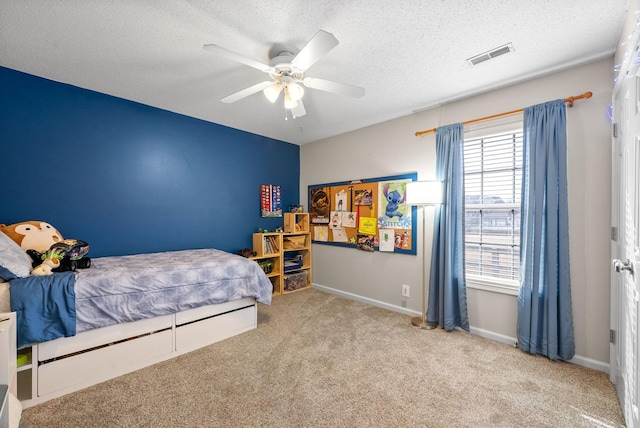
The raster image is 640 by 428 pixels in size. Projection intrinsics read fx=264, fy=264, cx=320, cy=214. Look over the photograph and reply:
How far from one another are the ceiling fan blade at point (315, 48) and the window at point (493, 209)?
1861mm

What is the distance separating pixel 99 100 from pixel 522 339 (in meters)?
4.53

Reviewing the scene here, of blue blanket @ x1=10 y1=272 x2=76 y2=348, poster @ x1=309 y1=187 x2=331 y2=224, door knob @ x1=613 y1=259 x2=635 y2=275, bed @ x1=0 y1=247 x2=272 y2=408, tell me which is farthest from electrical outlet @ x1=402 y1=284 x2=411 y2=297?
blue blanket @ x1=10 y1=272 x2=76 y2=348

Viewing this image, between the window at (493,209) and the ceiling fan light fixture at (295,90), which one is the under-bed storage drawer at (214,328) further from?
the window at (493,209)

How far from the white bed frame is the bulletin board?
1806 mm

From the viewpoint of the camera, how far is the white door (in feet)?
4.39

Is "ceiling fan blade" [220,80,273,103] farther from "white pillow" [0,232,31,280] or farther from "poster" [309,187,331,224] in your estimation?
"poster" [309,187,331,224]

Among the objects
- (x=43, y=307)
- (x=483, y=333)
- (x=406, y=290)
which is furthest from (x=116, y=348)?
(x=483, y=333)

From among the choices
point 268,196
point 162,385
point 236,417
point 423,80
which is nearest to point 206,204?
point 268,196

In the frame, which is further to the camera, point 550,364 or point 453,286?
point 453,286

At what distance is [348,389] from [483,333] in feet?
5.18

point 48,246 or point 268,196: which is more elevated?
point 268,196

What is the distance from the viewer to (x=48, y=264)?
183cm

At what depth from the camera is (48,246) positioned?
6.81 ft

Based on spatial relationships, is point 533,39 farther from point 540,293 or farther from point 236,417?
point 236,417
